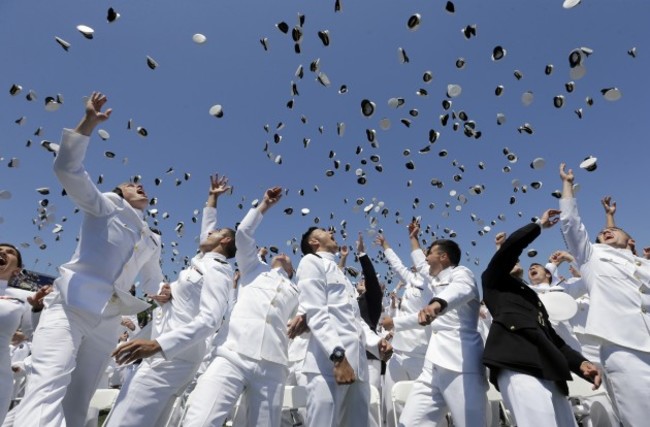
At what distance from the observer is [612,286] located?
447 cm

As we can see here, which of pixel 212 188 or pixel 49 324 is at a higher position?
pixel 212 188

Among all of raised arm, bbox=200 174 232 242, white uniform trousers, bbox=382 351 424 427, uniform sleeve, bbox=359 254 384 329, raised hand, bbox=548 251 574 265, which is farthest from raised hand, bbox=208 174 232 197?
raised hand, bbox=548 251 574 265

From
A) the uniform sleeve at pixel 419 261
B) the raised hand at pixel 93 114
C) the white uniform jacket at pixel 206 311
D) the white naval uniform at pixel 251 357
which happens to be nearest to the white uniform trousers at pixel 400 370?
the uniform sleeve at pixel 419 261

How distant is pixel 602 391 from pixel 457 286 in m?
3.58

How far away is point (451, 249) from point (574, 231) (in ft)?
4.56

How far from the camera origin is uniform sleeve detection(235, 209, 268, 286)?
435 cm

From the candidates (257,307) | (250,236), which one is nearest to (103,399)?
(257,307)

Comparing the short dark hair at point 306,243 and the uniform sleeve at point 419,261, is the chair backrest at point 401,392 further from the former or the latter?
the uniform sleeve at point 419,261

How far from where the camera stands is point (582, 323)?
8.79 meters

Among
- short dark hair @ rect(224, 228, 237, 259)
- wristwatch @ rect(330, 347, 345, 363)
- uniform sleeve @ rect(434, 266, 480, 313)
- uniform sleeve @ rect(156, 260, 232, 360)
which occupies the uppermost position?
short dark hair @ rect(224, 228, 237, 259)

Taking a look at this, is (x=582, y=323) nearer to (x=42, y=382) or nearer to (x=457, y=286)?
(x=457, y=286)

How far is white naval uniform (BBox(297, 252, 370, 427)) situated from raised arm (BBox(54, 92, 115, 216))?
78.9 inches

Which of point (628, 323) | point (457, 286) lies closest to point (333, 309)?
point (457, 286)

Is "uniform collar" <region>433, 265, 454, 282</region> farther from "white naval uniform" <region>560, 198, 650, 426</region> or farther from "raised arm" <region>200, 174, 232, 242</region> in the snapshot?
"raised arm" <region>200, 174, 232, 242</region>
